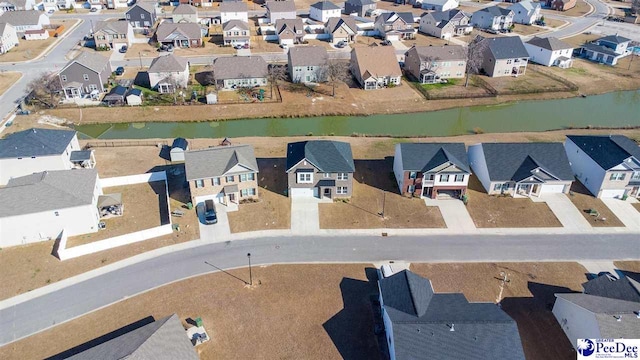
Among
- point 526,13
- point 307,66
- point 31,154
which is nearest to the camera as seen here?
point 31,154

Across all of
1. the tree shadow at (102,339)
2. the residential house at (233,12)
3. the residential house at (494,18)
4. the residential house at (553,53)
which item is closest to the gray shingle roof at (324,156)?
the tree shadow at (102,339)

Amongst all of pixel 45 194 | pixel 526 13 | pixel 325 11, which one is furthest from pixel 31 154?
pixel 526 13

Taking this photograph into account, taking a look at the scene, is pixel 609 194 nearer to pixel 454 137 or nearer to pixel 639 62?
pixel 454 137

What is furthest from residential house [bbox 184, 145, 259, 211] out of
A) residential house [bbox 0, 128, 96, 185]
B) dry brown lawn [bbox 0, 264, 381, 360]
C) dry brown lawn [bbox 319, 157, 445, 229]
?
residential house [bbox 0, 128, 96, 185]

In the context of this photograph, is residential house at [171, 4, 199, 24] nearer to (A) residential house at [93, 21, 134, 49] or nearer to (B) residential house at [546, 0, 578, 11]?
(A) residential house at [93, 21, 134, 49]

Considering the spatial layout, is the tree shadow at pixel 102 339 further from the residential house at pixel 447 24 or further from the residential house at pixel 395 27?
the residential house at pixel 447 24

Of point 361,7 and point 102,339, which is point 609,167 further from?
point 361,7
